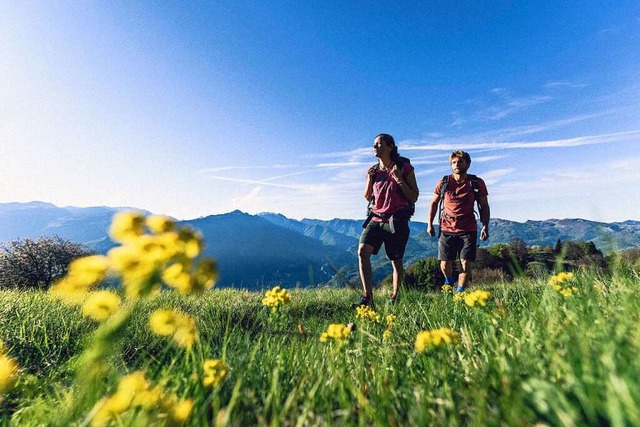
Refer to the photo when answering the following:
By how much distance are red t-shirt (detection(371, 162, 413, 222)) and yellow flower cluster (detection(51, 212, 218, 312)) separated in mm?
6246

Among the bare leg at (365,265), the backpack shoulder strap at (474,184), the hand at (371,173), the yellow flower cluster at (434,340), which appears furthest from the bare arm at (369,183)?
→ the yellow flower cluster at (434,340)

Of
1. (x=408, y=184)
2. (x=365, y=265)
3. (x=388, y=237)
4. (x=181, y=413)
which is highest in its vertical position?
(x=408, y=184)

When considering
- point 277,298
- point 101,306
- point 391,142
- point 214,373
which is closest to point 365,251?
point 391,142

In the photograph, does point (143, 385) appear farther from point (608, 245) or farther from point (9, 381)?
point (608, 245)

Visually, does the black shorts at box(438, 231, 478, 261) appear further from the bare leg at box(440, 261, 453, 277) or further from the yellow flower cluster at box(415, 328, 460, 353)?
the yellow flower cluster at box(415, 328, 460, 353)

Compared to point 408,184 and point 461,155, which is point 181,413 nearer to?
point 408,184

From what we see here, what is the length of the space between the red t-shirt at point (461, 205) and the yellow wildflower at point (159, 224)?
26.0 ft

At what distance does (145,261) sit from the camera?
1.01 meters

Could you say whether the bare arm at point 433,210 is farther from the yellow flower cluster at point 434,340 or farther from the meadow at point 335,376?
the yellow flower cluster at point 434,340

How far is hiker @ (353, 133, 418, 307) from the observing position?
7.11 meters

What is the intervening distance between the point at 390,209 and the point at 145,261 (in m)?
6.51

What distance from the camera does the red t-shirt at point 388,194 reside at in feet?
23.7

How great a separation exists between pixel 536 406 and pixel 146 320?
4.32 m

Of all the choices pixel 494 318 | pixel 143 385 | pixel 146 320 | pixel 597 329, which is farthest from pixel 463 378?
pixel 146 320
